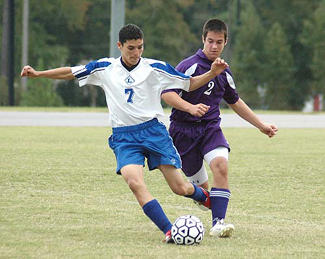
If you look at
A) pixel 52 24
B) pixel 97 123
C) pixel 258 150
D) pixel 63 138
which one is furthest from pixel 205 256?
pixel 52 24

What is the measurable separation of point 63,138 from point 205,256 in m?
12.2

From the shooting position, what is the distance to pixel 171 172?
734 cm

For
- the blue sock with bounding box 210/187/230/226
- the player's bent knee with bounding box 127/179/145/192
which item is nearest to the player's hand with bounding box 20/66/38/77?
the player's bent knee with bounding box 127/179/145/192

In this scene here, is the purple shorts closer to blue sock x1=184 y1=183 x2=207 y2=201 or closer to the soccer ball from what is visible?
blue sock x1=184 y1=183 x2=207 y2=201

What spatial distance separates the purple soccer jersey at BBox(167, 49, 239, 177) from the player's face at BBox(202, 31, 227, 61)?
0.25 feet

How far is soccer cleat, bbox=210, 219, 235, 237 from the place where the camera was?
285 inches

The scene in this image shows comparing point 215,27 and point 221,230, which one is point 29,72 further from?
point 221,230

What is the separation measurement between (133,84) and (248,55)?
4909 centimetres

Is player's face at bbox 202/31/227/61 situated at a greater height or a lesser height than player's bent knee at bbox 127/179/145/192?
greater

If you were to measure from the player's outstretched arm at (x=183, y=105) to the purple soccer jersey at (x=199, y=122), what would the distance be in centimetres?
39

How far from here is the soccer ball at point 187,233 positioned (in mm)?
6867

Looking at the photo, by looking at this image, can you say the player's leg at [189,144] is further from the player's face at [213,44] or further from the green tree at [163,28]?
the green tree at [163,28]

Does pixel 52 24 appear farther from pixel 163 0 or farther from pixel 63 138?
pixel 63 138

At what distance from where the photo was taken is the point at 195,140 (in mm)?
7887
